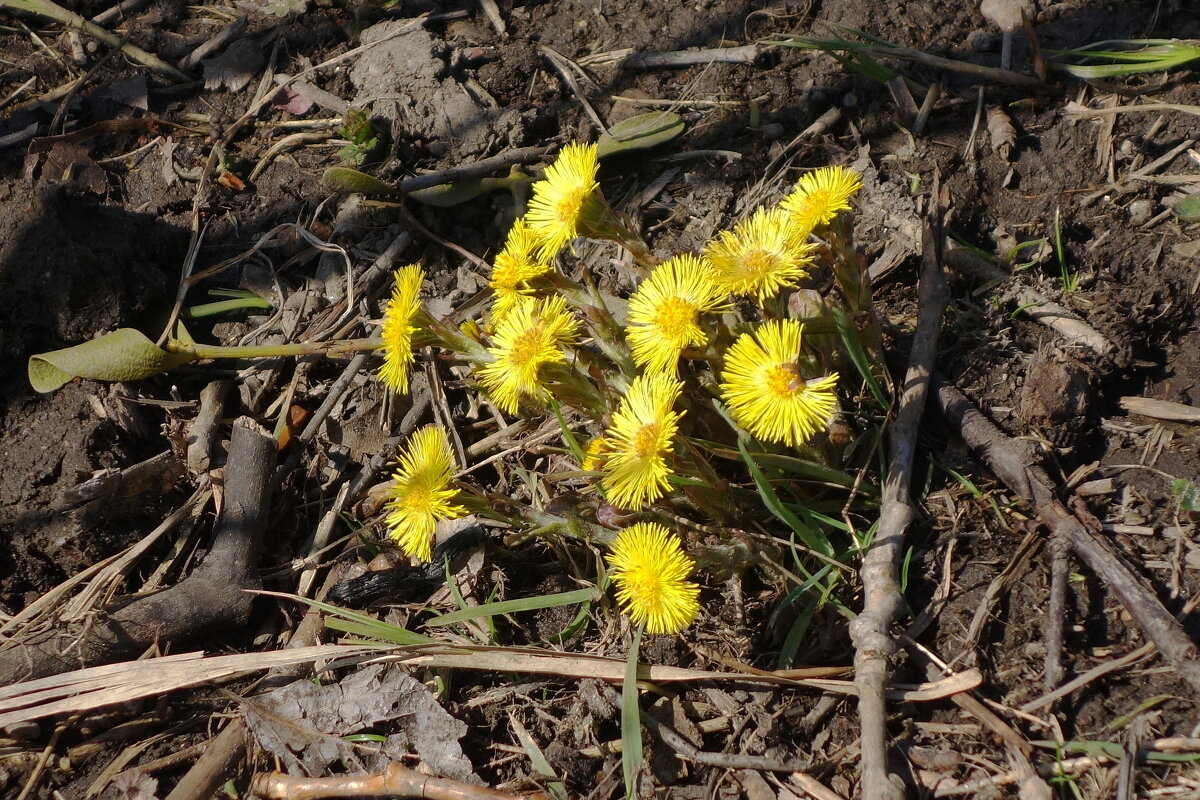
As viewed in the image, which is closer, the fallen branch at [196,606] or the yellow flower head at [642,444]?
the yellow flower head at [642,444]

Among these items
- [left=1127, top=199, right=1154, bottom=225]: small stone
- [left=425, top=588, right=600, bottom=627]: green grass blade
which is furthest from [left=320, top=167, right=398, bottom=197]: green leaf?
[left=1127, top=199, right=1154, bottom=225]: small stone

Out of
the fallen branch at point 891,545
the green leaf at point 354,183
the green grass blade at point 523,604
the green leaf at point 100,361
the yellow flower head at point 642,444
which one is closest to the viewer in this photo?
the fallen branch at point 891,545

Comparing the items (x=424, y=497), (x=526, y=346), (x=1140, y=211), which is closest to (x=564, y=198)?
(x=526, y=346)

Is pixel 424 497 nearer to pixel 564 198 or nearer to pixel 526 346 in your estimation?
pixel 526 346

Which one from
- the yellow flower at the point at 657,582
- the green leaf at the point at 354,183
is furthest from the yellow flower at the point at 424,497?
the green leaf at the point at 354,183

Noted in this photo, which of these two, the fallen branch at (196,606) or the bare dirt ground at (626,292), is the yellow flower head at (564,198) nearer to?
the bare dirt ground at (626,292)

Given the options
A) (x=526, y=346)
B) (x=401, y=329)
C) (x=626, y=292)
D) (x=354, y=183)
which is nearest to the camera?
(x=526, y=346)

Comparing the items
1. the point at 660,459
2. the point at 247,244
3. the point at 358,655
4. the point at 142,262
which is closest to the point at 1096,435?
the point at 660,459
